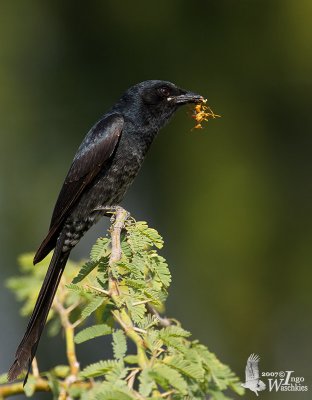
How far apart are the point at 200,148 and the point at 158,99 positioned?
222 cm

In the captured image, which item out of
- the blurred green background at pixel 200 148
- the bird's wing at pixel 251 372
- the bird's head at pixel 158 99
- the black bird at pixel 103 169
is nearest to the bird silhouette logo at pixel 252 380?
the bird's wing at pixel 251 372

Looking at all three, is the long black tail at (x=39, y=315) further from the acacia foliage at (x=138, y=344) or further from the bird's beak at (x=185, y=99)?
the bird's beak at (x=185, y=99)

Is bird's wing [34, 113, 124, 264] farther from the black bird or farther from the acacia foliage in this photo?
the acacia foliage

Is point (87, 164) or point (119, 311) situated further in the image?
point (87, 164)


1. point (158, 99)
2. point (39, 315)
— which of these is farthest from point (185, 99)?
point (39, 315)

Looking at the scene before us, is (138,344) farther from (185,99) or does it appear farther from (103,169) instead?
(185,99)

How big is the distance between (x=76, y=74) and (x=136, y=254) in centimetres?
465

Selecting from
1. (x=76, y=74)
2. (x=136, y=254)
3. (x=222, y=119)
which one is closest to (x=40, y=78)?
(x=76, y=74)

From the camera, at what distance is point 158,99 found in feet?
17.0

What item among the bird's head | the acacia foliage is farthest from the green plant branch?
the bird's head
